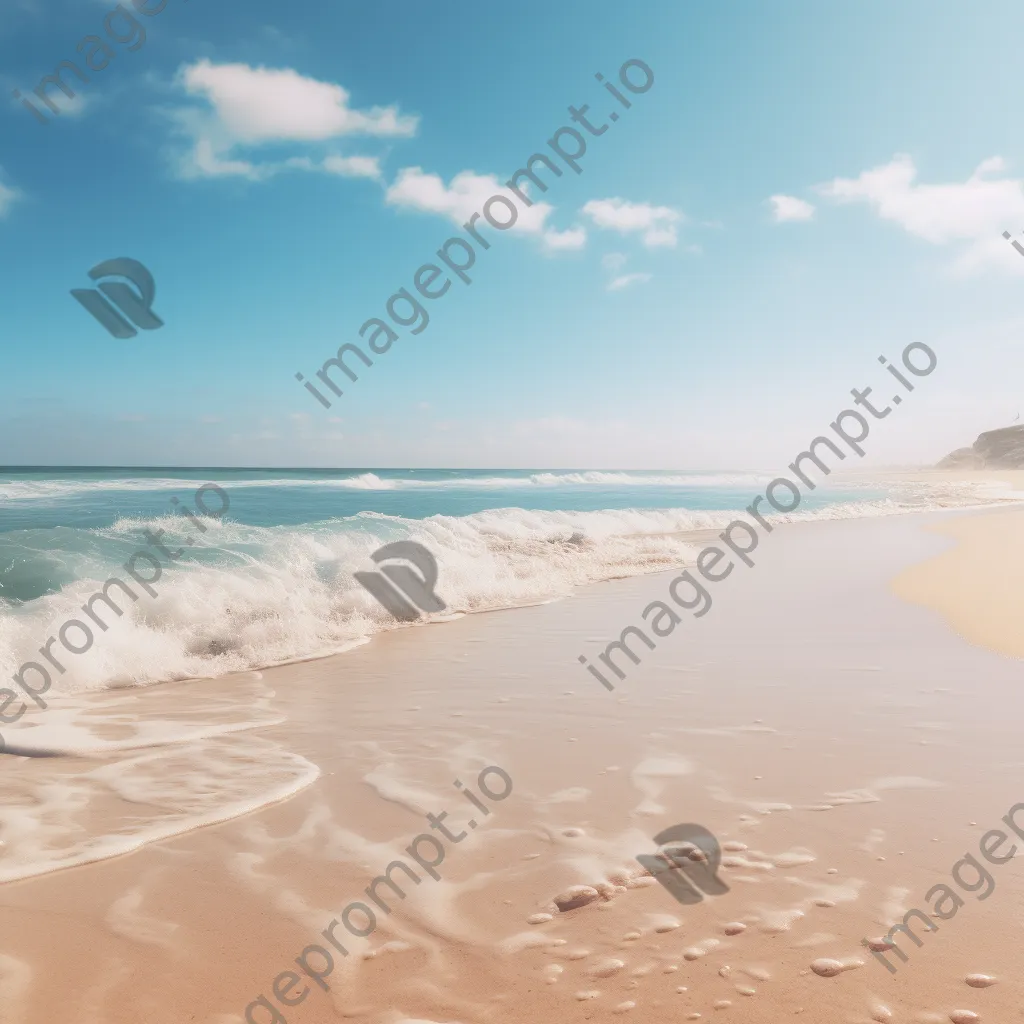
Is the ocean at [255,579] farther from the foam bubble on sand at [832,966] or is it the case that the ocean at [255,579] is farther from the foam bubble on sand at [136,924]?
the foam bubble on sand at [832,966]

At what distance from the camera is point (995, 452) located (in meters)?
136

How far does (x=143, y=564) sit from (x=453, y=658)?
6.60 m

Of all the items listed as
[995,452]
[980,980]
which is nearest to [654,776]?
[980,980]

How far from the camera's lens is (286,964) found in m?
2.84

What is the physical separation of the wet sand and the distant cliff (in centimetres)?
14687

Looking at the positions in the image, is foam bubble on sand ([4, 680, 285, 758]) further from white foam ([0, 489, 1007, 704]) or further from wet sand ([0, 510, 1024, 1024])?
white foam ([0, 489, 1007, 704])

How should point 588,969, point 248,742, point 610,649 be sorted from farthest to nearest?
point 610,649 < point 248,742 < point 588,969

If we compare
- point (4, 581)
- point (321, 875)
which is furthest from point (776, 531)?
point (321, 875)

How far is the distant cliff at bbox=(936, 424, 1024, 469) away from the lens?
12875 centimetres

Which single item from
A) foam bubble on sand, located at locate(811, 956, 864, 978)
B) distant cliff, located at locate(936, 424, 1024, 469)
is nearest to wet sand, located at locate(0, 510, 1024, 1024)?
foam bubble on sand, located at locate(811, 956, 864, 978)

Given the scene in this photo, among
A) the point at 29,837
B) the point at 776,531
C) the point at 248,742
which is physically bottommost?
the point at 29,837

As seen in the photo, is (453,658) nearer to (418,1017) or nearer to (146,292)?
(418,1017)

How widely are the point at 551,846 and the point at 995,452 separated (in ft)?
532

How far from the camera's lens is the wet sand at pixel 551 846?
265 cm
